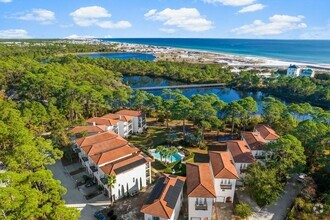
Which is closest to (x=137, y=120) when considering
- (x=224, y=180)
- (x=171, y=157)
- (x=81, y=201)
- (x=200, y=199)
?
(x=171, y=157)

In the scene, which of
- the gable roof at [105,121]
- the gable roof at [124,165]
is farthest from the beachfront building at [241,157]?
the gable roof at [105,121]

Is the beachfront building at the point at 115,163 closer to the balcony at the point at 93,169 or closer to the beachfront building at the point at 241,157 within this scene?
the balcony at the point at 93,169

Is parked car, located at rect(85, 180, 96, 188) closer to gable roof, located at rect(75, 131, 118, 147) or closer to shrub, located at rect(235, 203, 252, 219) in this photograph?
gable roof, located at rect(75, 131, 118, 147)

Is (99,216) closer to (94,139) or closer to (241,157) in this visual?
(94,139)

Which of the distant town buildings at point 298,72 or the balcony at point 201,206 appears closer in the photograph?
the balcony at point 201,206

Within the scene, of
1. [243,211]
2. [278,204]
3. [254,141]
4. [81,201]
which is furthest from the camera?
[254,141]

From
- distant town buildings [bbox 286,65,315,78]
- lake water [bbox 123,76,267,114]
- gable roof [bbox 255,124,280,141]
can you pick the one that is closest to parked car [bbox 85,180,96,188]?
gable roof [bbox 255,124,280,141]
